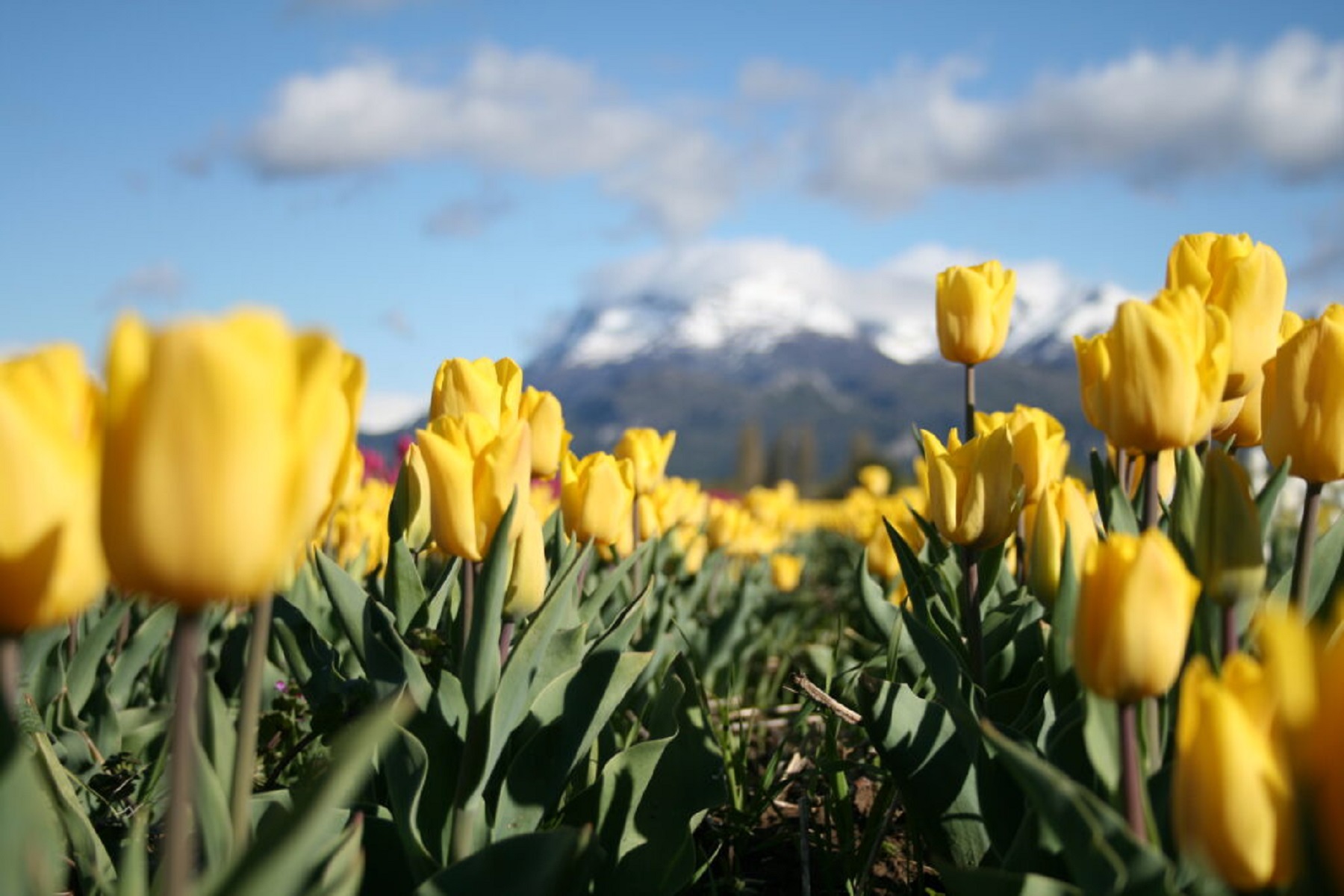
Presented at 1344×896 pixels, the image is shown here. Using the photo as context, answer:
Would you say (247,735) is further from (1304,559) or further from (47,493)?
(1304,559)

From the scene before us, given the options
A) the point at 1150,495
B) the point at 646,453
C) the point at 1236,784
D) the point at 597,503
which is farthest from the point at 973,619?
the point at 646,453

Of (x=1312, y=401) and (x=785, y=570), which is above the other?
(x=1312, y=401)

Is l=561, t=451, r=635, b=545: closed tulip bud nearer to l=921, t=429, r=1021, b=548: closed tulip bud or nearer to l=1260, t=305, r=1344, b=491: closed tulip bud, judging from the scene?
l=921, t=429, r=1021, b=548: closed tulip bud

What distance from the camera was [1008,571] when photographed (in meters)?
3.29

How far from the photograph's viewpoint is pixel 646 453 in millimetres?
4074

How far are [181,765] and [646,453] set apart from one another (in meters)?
3.10

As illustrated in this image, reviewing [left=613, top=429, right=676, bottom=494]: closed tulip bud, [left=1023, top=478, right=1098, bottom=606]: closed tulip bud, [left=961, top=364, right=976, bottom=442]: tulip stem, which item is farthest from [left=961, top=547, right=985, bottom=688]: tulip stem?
[left=613, top=429, right=676, bottom=494]: closed tulip bud

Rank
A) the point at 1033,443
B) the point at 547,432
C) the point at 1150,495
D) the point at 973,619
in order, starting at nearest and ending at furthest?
1. the point at 1150,495
2. the point at 973,619
3. the point at 547,432
4. the point at 1033,443

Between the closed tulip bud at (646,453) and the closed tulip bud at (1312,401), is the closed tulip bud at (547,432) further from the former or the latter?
the closed tulip bud at (1312,401)

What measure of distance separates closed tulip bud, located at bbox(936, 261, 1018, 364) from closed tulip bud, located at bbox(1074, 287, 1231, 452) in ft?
3.61

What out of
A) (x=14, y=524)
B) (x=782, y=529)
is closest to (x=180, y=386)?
(x=14, y=524)

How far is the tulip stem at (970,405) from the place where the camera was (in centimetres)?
271

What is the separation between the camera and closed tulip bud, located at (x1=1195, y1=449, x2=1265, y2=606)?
1487 millimetres

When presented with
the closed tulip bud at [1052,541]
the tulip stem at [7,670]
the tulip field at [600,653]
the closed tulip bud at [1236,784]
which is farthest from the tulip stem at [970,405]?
the tulip stem at [7,670]
